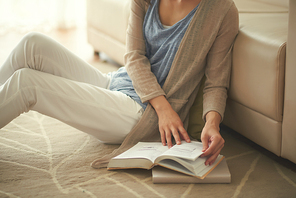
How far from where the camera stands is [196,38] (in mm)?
1036

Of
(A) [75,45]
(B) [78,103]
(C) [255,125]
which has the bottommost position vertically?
(A) [75,45]

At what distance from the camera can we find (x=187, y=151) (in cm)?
90

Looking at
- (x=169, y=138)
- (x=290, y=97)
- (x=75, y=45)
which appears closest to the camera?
(x=290, y=97)

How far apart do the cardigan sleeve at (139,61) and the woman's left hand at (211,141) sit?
206 mm

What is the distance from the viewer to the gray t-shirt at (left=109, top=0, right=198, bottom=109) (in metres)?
1.06

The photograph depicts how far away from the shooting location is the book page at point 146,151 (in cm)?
94

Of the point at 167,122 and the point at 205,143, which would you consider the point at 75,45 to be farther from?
the point at 205,143

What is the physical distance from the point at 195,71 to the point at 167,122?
212mm

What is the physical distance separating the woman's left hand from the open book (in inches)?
0.7

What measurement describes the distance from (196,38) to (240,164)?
0.46 meters

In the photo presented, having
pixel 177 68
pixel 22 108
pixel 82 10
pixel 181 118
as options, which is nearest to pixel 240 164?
pixel 181 118

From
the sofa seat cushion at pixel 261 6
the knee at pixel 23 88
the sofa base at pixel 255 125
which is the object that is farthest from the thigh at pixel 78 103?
the sofa seat cushion at pixel 261 6

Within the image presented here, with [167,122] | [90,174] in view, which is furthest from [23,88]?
[167,122]

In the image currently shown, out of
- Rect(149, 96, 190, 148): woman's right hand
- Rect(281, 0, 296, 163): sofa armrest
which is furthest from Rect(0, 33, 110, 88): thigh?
Rect(281, 0, 296, 163): sofa armrest
